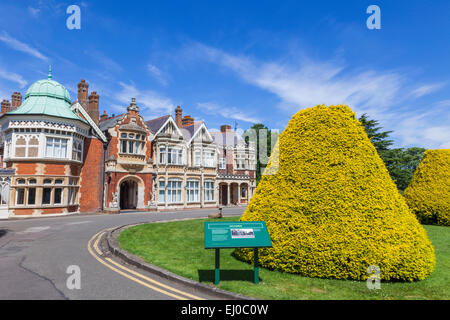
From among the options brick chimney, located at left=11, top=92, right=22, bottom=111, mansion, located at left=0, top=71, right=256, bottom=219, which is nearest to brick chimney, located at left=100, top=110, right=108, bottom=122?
mansion, located at left=0, top=71, right=256, bottom=219

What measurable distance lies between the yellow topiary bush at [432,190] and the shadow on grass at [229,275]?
712 inches

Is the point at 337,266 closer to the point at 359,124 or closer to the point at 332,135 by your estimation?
the point at 332,135

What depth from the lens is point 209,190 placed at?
3778 cm

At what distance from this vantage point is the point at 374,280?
6812 mm

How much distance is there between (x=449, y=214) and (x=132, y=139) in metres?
29.2

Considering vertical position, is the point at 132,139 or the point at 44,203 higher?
the point at 132,139

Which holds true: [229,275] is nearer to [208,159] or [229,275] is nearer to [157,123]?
[157,123]

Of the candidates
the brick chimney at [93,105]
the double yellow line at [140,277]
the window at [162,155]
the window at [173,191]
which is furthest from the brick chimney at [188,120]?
the double yellow line at [140,277]

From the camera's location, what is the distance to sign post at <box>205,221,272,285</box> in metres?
6.64

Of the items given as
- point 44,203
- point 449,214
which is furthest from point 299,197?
point 44,203

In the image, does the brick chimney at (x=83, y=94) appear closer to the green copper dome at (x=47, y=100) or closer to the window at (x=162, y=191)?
the green copper dome at (x=47, y=100)

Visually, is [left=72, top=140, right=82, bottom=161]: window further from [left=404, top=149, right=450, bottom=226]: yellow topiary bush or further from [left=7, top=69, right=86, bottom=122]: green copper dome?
[left=404, top=149, right=450, bottom=226]: yellow topiary bush

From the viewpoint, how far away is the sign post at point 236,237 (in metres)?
6.64

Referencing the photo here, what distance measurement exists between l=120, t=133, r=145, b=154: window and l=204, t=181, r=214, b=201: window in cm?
1040
